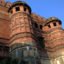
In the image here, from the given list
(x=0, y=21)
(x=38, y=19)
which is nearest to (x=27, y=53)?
(x=0, y=21)

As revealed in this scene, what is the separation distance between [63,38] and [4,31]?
7.20 metres

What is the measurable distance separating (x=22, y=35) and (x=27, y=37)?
579 millimetres

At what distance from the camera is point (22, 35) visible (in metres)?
21.4

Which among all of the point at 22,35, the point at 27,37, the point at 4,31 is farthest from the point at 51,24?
the point at 4,31

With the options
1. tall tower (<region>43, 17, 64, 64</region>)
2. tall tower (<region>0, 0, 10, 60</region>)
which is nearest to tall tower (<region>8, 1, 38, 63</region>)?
tall tower (<region>0, 0, 10, 60</region>)

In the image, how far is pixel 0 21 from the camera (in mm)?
23578

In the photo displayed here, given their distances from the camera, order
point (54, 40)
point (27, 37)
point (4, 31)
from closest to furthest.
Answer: point (27, 37) < point (4, 31) < point (54, 40)

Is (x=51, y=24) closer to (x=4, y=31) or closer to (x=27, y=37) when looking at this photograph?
(x=27, y=37)

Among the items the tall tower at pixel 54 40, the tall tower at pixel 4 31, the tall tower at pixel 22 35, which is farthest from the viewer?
the tall tower at pixel 54 40

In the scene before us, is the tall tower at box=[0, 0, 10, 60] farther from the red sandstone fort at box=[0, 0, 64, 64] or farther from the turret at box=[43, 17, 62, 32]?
the turret at box=[43, 17, 62, 32]

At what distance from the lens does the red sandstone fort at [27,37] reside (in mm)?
20578

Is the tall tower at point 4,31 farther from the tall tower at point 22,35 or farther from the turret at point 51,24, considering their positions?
the turret at point 51,24

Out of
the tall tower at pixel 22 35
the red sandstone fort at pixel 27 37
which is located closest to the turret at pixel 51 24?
the red sandstone fort at pixel 27 37

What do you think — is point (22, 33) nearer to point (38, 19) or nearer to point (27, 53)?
point (27, 53)
